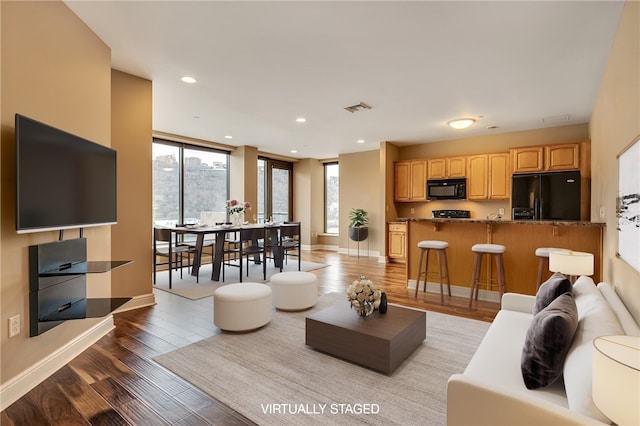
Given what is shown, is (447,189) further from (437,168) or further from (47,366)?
(47,366)

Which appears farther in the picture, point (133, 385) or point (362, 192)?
point (362, 192)

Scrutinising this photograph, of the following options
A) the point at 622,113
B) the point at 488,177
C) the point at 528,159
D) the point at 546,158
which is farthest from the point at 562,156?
the point at 622,113

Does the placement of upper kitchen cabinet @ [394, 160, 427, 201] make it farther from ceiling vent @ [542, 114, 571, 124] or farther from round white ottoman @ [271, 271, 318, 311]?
round white ottoman @ [271, 271, 318, 311]

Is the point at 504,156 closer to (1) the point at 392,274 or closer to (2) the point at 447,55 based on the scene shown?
(1) the point at 392,274

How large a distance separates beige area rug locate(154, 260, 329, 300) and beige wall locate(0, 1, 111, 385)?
1.72m

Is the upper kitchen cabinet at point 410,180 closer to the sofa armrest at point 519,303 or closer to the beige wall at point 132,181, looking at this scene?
the sofa armrest at point 519,303

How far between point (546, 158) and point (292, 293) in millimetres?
5095

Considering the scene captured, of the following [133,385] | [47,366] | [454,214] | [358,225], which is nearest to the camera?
[133,385]

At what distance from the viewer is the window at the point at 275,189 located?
8.84 meters

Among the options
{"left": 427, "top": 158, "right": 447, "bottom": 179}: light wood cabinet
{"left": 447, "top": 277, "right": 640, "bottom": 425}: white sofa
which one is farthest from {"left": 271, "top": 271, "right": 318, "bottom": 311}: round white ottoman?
{"left": 427, "top": 158, "right": 447, "bottom": 179}: light wood cabinet

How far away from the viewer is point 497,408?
1.24 m

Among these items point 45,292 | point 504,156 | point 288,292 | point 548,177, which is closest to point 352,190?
point 504,156

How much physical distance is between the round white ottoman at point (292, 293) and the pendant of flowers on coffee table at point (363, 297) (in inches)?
44.6

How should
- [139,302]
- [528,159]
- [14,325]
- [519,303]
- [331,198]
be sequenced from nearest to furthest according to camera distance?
1. [14,325]
2. [519,303]
3. [139,302]
4. [528,159]
5. [331,198]
